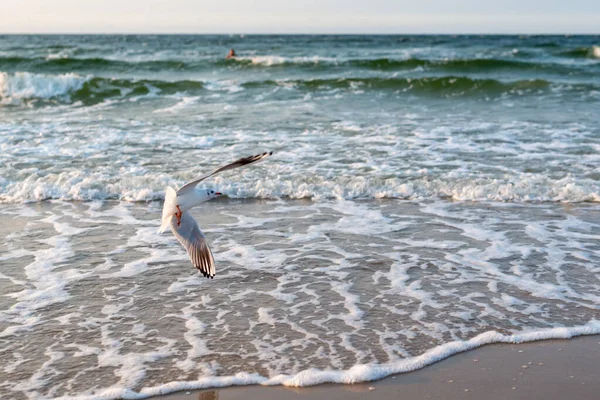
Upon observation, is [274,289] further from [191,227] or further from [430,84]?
[430,84]

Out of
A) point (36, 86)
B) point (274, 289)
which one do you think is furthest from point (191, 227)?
point (36, 86)

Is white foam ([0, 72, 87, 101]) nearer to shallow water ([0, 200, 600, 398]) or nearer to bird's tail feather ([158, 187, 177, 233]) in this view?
shallow water ([0, 200, 600, 398])

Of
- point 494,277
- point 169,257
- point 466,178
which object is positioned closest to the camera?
point 494,277

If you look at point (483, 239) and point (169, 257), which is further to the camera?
point (483, 239)

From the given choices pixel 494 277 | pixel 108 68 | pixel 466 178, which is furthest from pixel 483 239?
pixel 108 68

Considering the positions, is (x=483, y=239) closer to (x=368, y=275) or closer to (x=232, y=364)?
(x=368, y=275)

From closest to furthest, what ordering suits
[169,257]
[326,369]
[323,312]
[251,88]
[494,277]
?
1. [326,369]
2. [323,312]
3. [494,277]
4. [169,257]
5. [251,88]

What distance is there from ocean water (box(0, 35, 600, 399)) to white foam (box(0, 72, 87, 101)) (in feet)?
12.3

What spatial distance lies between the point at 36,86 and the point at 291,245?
15235 mm

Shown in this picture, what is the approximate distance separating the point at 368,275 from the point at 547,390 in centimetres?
213

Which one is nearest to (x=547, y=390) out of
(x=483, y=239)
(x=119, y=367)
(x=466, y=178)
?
(x=119, y=367)

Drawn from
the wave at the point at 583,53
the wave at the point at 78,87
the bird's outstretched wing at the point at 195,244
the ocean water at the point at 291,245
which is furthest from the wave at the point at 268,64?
the bird's outstretched wing at the point at 195,244

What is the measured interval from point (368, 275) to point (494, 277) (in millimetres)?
1025

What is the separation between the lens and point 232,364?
4.32m
